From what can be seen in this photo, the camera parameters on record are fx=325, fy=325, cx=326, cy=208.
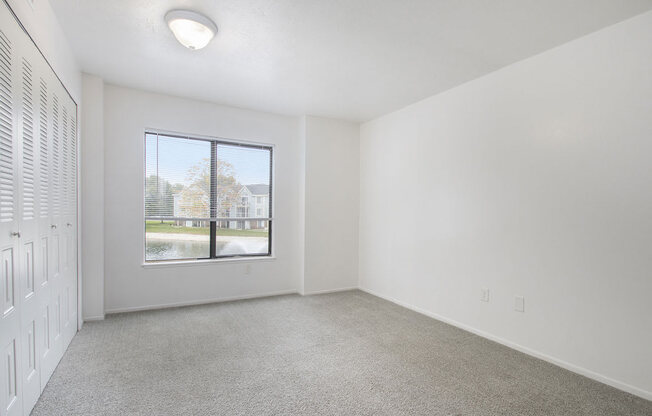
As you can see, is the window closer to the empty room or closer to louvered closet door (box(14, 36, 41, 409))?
the empty room

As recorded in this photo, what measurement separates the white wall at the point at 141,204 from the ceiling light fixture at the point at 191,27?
1.72m

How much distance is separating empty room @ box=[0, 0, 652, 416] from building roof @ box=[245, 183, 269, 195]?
2 cm

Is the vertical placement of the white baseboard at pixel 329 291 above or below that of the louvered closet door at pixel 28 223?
below

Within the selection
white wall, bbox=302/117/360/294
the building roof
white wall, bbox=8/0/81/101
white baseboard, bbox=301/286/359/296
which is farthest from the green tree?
white baseboard, bbox=301/286/359/296

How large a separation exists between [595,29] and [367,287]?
3823 mm

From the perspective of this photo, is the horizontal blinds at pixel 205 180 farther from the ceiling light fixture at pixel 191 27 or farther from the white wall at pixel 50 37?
the ceiling light fixture at pixel 191 27

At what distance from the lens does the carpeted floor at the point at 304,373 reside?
2059mm

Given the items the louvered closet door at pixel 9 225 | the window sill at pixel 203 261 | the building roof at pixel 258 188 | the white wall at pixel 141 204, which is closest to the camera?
the louvered closet door at pixel 9 225

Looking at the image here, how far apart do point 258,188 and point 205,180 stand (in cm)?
74

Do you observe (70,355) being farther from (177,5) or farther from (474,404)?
(474,404)

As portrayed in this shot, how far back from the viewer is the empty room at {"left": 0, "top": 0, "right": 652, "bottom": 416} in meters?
2.12

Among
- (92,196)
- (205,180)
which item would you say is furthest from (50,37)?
(205,180)

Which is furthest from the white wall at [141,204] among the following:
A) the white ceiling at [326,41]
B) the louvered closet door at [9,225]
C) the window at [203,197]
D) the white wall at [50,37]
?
the louvered closet door at [9,225]

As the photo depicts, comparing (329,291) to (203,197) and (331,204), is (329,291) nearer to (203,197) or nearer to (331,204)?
(331,204)
